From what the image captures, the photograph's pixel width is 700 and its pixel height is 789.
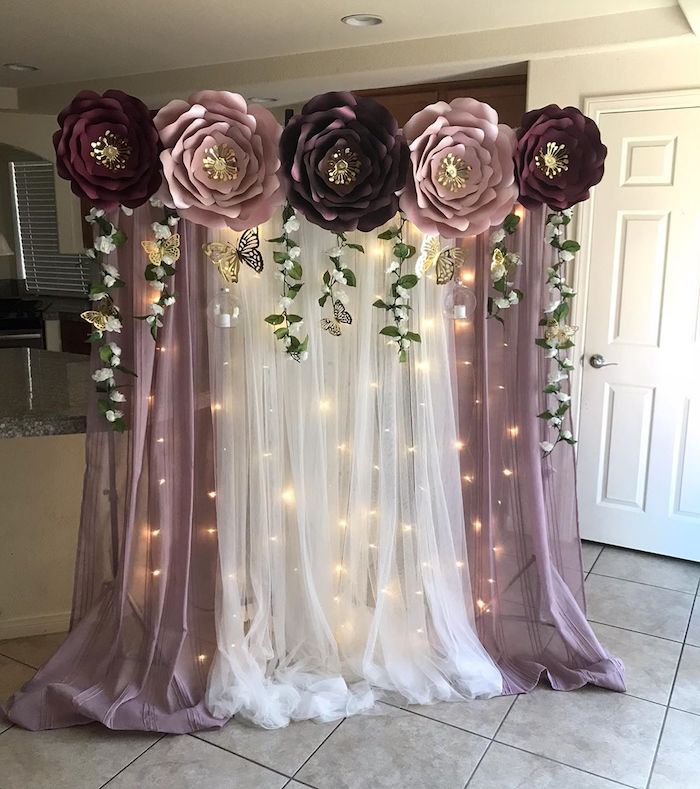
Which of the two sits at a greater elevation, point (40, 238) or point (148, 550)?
point (40, 238)

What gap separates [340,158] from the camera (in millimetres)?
1910

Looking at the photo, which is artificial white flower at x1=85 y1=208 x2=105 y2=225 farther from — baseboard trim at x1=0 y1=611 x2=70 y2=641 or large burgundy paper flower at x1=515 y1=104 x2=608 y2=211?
baseboard trim at x1=0 y1=611 x2=70 y2=641

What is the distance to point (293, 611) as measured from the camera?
2.34m

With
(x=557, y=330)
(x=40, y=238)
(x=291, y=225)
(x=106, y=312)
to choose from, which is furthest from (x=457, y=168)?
(x=40, y=238)

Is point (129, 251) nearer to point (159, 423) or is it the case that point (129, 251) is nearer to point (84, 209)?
point (159, 423)

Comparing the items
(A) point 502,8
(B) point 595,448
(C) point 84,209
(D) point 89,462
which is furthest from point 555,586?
(C) point 84,209

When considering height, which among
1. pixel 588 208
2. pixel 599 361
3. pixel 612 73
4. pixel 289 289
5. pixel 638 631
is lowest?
pixel 638 631

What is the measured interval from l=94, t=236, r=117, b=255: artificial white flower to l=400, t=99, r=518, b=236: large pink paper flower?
816 mm

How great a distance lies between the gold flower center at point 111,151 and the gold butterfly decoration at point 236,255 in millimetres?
320

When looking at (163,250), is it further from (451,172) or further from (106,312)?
(451,172)

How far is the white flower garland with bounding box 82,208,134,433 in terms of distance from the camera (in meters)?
2.04

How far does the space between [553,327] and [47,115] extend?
4.29 meters

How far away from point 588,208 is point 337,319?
1.74 meters

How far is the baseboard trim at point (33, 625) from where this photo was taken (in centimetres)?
265
